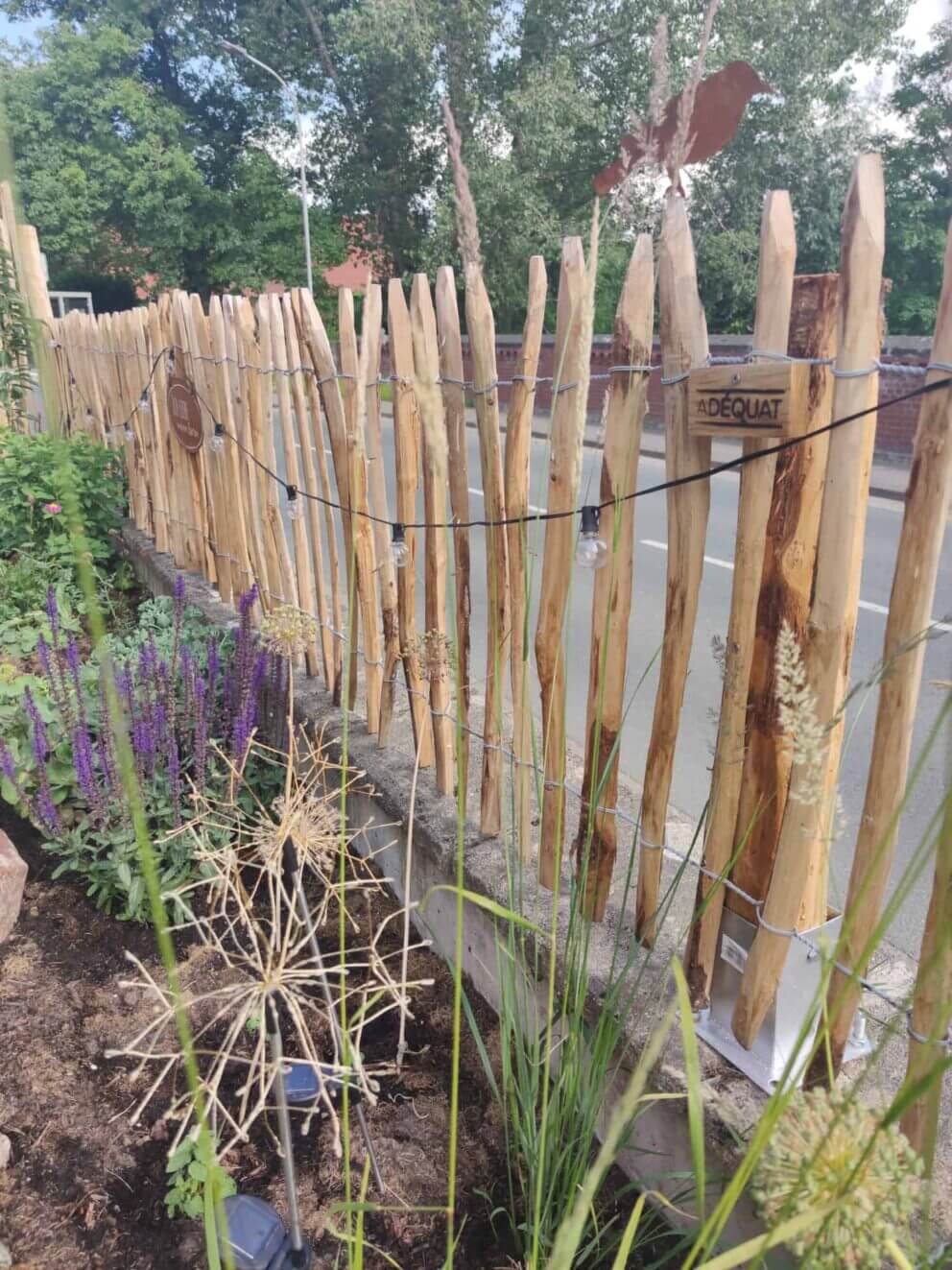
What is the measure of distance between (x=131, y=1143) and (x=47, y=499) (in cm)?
416

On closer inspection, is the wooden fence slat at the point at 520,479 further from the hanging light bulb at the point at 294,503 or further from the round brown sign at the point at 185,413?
the round brown sign at the point at 185,413

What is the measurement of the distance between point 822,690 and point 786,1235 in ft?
2.60

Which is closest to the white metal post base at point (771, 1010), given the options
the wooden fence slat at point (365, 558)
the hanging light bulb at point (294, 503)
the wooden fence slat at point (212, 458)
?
the wooden fence slat at point (365, 558)

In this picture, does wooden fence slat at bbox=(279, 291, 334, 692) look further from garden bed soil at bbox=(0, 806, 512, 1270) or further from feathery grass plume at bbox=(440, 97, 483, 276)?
feathery grass plume at bbox=(440, 97, 483, 276)

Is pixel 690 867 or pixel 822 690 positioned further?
pixel 690 867

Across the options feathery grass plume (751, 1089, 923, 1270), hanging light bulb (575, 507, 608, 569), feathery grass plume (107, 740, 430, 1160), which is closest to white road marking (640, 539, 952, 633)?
feathery grass plume (107, 740, 430, 1160)

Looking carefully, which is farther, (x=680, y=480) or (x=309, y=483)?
(x=309, y=483)

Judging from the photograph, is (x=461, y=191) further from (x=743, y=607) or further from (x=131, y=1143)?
(x=131, y=1143)

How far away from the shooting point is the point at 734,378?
1.33 m

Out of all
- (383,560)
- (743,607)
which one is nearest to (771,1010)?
(743,607)

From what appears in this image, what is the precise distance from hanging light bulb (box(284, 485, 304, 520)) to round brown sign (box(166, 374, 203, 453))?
3.74ft

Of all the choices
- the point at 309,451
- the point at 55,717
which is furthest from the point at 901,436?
the point at 55,717

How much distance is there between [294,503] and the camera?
294 cm

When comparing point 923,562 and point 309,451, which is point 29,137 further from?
point 923,562
